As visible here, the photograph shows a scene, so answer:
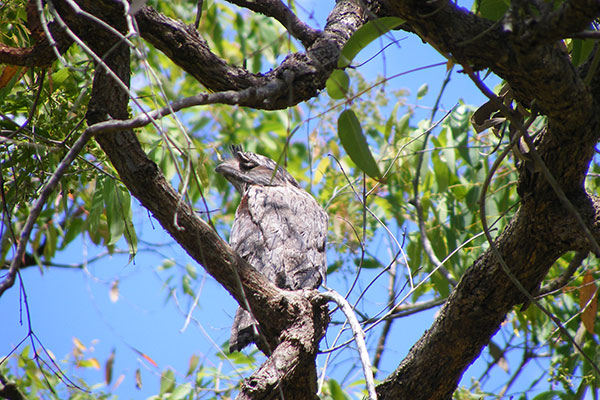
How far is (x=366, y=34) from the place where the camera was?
152 cm

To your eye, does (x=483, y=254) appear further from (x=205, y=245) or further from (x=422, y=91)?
(x=422, y=91)

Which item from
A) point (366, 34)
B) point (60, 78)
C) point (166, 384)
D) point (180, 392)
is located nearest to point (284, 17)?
point (60, 78)

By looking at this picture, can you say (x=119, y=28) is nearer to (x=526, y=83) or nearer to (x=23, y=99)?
(x=23, y=99)

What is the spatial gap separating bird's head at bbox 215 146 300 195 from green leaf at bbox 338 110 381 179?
8.12ft

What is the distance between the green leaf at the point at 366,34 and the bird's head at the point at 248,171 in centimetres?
252

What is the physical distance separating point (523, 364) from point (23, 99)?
429 centimetres

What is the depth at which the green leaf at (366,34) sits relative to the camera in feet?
4.87

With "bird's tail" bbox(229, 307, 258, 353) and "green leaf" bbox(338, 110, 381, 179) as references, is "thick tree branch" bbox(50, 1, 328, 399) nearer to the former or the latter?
"bird's tail" bbox(229, 307, 258, 353)

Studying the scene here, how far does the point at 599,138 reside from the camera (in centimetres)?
172

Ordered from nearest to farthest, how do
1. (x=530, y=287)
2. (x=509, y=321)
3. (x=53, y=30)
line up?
(x=53, y=30) → (x=530, y=287) → (x=509, y=321)

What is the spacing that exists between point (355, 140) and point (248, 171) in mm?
2745

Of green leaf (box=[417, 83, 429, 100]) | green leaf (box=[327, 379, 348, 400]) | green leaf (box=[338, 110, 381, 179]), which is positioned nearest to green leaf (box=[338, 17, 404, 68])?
green leaf (box=[338, 110, 381, 179])

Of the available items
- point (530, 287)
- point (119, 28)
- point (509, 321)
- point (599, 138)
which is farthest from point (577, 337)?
point (119, 28)

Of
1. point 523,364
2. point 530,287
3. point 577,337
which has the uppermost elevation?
point 523,364
